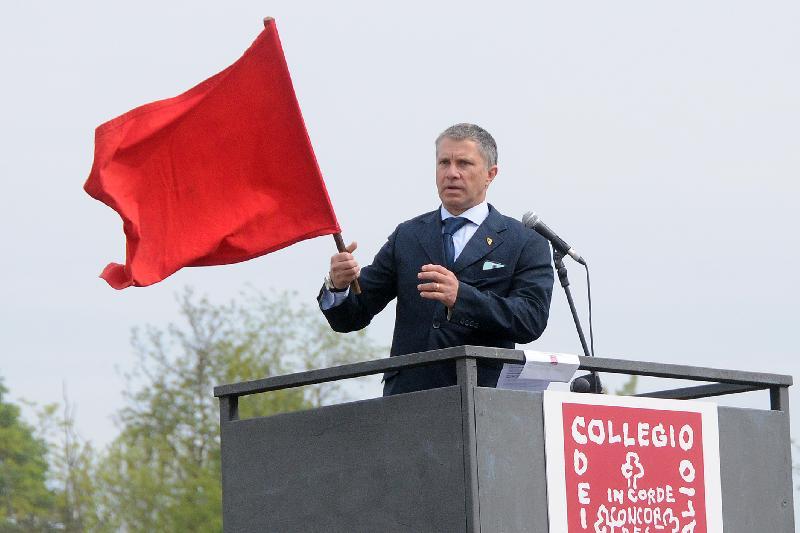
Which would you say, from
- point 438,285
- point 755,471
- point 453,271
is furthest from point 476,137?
point 755,471

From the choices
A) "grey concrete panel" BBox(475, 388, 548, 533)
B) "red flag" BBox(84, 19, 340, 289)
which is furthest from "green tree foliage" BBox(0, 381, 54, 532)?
"grey concrete panel" BBox(475, 388, 548, 533)

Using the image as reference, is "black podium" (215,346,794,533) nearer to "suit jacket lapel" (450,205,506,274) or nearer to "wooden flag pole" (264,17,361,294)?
"wooden flag pole" (264,17,361,294)

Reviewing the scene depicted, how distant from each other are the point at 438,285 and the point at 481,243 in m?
0.54

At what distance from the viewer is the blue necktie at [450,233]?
512 cm

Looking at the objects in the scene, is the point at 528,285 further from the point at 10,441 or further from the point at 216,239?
the point at 10,441

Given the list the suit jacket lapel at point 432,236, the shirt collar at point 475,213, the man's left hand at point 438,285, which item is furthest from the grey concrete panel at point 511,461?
the shirt collar at point 475,213

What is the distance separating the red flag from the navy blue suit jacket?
0.92 ft

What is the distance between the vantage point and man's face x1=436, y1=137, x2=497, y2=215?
5145 mm

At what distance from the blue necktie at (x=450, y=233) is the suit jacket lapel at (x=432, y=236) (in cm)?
2

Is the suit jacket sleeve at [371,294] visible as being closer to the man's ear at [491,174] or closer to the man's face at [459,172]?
the man's face at [459,172]

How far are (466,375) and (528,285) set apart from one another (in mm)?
930

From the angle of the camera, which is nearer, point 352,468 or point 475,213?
point 352,468

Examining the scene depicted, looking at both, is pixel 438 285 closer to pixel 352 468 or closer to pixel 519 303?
pixel 519 303

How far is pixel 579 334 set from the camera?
538cm
